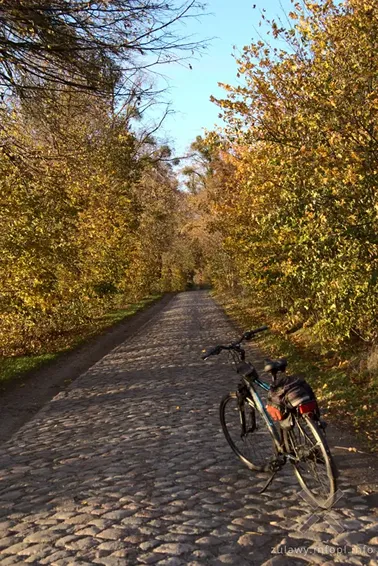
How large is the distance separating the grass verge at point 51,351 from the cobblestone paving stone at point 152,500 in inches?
168

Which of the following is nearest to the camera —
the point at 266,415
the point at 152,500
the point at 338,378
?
the point at 152,500

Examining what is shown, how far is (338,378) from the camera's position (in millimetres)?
9016

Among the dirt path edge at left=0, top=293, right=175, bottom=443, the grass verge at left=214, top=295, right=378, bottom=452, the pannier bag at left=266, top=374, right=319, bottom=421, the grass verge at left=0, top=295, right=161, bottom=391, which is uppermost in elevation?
the pannier bag at left=266, top=374, right=319, bottom=421

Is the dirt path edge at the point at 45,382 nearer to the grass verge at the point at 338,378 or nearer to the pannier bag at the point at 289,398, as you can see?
the pannier bag at the point at 289,398

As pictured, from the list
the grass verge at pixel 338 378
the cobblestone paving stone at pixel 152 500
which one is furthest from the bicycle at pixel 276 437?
the grass verge at pixel 338 378

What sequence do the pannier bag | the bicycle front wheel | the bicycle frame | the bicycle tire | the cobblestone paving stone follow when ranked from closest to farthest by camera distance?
1. the cobblestone paving stone
2. the bicycle tire
3. the pannier bag
4. the bicycle frame
5. the bicycle front wheel

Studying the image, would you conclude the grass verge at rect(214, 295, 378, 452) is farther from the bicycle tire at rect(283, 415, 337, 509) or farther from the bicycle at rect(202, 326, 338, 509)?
the bicycle tire at rect(283, 415, 337, 509)

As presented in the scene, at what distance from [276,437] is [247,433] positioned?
1.04 m

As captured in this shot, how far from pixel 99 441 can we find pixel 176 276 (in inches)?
2140

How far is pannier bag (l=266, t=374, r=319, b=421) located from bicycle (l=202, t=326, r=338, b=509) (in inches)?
0.6

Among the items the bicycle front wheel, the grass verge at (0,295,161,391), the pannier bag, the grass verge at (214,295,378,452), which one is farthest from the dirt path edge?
the grass verge at (214,295,378,452)

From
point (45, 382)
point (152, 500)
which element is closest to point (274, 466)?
point (152, 500)

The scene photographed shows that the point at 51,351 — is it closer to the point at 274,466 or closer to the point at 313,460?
the point at 274,466

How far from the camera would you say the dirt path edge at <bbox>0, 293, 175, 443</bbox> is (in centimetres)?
879
